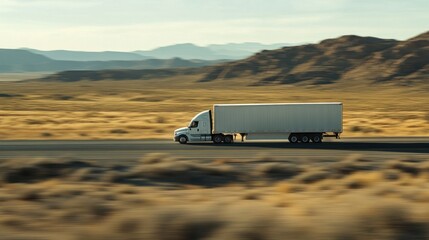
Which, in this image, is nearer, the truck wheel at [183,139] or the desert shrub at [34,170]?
the desert shrub at [34,170]

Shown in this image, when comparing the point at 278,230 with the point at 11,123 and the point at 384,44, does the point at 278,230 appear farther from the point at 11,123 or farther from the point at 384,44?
the point at 384,44

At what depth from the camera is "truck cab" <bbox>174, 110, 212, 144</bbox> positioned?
36.1m

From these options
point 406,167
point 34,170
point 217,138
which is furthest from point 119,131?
point 406,167

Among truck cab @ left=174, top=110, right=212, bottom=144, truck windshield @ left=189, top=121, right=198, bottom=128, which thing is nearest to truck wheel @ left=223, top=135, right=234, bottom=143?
truck cab @ left=174, top=110, right=212, bottom=144

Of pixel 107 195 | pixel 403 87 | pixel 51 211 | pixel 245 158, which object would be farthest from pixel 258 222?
pixel 403 87

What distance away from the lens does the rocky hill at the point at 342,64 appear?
15350cm

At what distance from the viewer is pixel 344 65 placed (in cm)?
17275

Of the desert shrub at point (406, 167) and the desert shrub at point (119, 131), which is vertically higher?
the desert shrub at point (119, 131)

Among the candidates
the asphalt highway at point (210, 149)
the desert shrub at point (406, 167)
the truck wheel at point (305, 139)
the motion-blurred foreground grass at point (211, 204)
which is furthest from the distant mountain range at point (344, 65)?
the motion-blurred foreground grass at point (211, 204)

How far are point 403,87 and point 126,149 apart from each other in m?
114

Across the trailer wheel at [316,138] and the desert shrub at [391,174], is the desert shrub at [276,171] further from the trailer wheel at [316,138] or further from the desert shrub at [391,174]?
the trailer wheel at [316,138]

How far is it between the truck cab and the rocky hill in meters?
115

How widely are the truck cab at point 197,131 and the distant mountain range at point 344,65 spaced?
113 metres

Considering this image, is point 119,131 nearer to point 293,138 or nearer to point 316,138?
point 293,138
